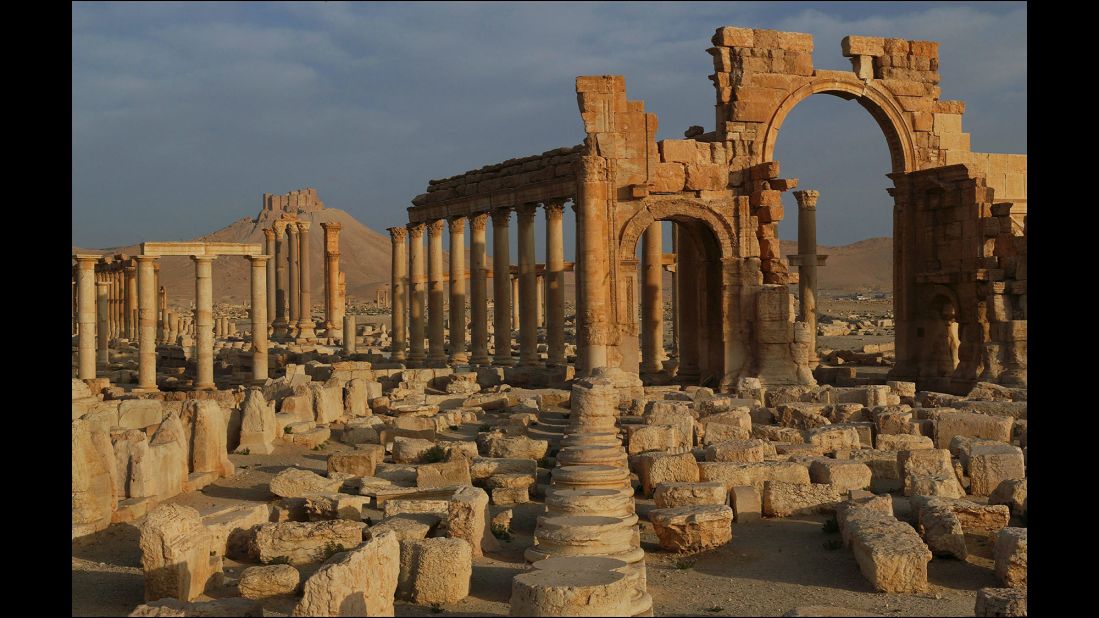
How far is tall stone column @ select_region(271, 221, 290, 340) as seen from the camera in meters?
46.0

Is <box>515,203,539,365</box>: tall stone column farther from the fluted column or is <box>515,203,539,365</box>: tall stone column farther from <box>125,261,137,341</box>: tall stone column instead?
<box>125,261,137,341</box>: tall stone column

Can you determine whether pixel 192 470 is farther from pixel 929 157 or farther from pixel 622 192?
pixel 929 157

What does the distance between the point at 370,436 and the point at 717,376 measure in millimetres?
10126

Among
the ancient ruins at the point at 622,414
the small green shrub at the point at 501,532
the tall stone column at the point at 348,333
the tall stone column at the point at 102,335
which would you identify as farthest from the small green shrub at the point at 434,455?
the tall stone column at the point at 348,333

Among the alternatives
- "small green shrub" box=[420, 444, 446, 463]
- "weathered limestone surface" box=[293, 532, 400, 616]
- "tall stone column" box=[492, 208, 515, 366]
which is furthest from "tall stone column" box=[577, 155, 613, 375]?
"weathered limestone surface" box=[293, 532, 400, 616]

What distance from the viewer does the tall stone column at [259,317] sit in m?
28.8

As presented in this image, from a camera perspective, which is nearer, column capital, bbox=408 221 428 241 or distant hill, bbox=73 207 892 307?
column capital, bbox=408 221 428 241

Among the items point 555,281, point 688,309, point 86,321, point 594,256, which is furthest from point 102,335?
point 688,309

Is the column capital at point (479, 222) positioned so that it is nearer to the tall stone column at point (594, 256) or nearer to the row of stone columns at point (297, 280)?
the tall stone column at point (594, 256)

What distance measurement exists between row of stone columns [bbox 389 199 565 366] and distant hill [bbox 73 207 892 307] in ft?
204

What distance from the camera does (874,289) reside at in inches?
4486
